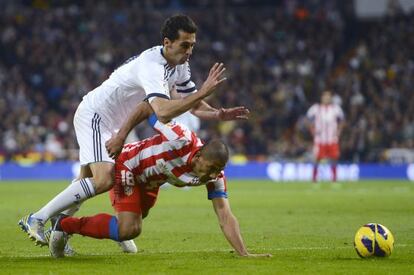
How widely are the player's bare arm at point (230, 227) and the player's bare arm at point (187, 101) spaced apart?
1085 mm

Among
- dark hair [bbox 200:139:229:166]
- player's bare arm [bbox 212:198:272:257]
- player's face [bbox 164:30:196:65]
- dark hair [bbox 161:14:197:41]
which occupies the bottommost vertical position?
player's bare arm [bbox 212:198:272:257]

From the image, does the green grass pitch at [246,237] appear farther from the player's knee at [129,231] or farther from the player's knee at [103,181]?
the player's knee at [103,181]

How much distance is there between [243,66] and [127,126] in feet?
80.7

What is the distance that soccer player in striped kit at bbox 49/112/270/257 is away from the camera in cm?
879

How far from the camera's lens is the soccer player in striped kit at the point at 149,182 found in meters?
8.79

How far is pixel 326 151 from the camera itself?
25.4 m

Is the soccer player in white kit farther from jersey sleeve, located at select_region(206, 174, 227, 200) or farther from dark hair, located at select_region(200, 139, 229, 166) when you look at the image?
jersey sleeve, located at select_region(206, 174, 227, 200)

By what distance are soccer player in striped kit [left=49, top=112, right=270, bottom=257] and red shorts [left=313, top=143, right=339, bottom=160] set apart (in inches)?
642

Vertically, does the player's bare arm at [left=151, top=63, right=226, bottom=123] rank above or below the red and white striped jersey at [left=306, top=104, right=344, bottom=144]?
above

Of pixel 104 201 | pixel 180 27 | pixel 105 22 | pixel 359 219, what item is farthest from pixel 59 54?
pixel 180 27

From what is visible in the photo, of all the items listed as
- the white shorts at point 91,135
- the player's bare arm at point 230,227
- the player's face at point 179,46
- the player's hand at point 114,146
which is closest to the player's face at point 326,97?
the white shorts at point 91,135

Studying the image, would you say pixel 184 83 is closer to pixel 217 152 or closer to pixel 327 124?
pixel 217 152

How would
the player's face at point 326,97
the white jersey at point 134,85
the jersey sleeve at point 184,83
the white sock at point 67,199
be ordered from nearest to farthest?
the white jersey at point 134,85 → the white sock at point 67,199 → the jersey sleeve at point 184,83 → the player's face at point 326,97

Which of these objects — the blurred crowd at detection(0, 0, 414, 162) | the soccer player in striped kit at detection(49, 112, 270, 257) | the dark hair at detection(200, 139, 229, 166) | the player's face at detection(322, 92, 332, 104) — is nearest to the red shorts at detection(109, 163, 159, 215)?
the soccer player in striped kit at detection(49, 112, 270, 257)
